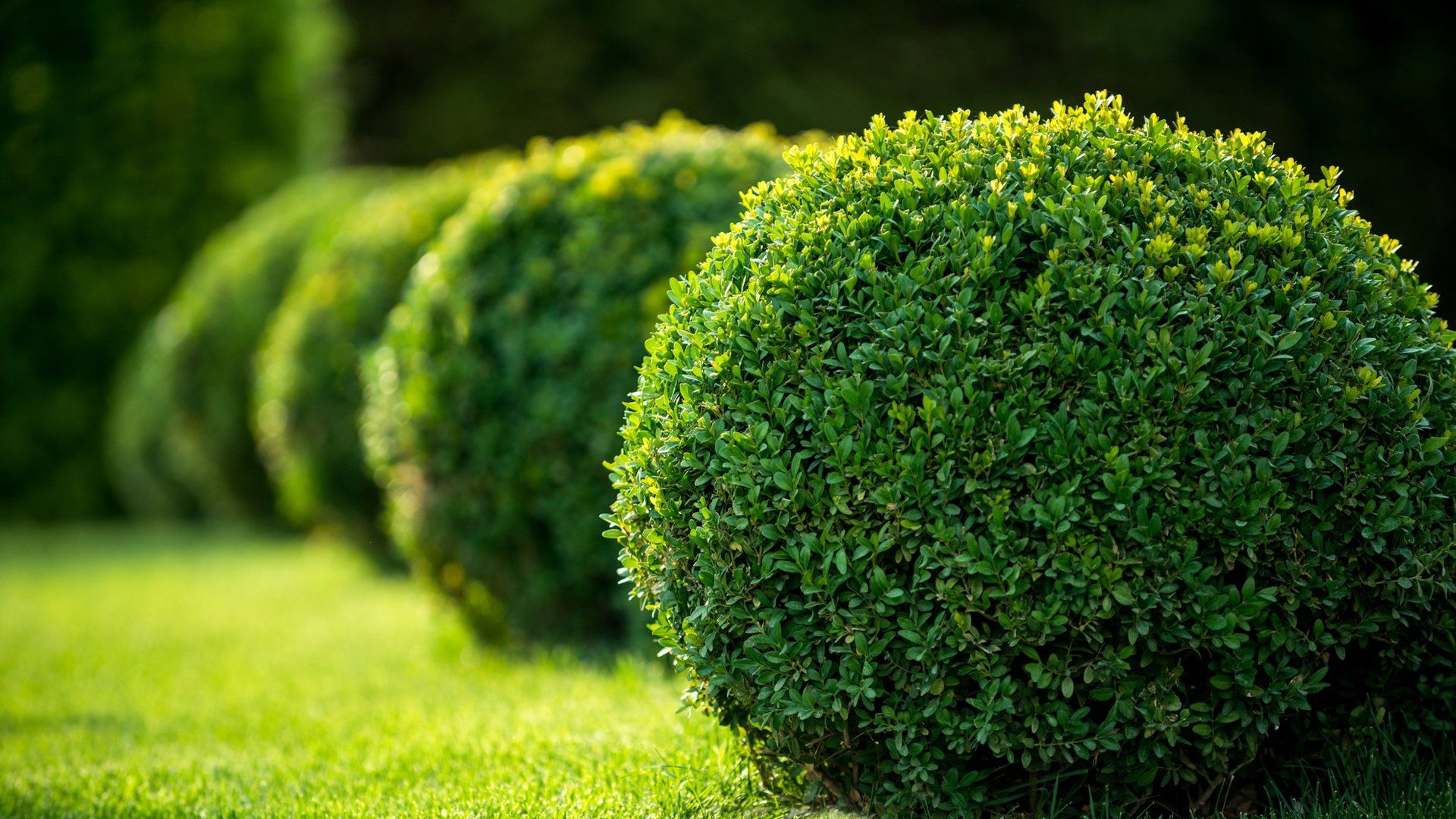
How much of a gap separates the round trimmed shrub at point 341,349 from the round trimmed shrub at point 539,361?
84.5 inches

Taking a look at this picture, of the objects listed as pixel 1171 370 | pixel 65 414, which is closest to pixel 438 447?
pixel 1171 370

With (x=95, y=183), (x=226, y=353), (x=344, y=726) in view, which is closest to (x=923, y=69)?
(x=95, y=183)

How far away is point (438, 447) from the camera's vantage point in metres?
5.45

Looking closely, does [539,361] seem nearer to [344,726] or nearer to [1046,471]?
[344,726]

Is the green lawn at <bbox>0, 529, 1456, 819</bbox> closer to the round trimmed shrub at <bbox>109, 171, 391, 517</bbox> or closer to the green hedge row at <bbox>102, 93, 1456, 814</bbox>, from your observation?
the green hedge row at <bbox>102, 93, 1456, 814</bbox>

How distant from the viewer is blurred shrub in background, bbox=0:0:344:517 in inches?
520

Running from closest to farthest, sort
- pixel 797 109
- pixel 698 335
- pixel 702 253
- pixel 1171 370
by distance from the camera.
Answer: pixel 1171 370 → pixel 698 335 → pixel 702 253 → pixel 797 109

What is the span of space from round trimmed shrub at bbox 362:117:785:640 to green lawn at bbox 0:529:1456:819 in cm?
44

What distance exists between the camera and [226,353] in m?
10.9

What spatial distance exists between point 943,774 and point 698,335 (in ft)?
→ 3.85

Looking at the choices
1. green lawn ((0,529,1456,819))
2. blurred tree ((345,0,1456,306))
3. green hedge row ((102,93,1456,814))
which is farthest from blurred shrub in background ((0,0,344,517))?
green hedge row ((102,93,1456,814))

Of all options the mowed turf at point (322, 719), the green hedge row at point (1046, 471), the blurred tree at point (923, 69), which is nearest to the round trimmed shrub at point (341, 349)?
the mowed turf at point (322, 719)

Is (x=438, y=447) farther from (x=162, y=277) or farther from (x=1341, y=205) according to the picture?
(x=162, y=277)

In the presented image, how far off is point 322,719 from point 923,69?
15574 mm
